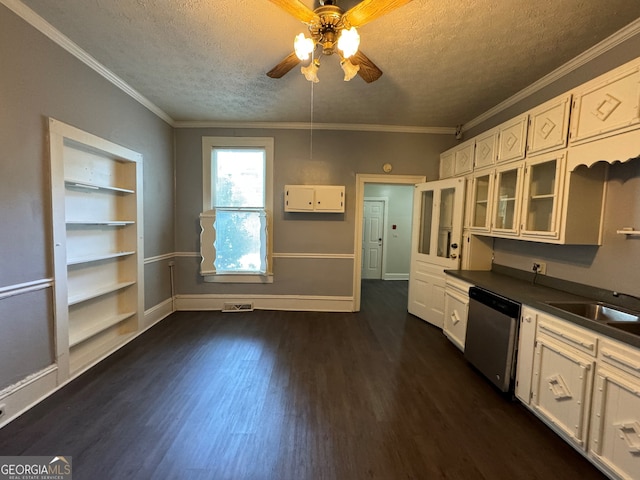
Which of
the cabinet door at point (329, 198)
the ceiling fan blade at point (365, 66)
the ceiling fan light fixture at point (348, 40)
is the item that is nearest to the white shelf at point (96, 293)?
the cabinet door at point (329, 198)

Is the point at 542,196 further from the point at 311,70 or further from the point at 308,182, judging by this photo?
the point at 308,182

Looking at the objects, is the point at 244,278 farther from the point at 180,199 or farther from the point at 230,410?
the point at 230,410

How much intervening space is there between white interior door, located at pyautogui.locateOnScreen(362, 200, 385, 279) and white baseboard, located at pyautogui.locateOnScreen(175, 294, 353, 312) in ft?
8.60

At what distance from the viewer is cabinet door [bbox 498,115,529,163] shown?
242cm

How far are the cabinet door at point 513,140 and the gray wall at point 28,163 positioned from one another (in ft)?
13.1

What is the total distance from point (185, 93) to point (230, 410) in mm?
3268

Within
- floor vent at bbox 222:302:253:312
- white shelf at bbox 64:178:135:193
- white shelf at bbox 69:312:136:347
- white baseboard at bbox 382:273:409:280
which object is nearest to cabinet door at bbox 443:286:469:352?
floor vent at bbox 222:302:253:312

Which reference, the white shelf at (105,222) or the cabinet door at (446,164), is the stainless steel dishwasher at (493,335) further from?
the white shelf at (105,222)

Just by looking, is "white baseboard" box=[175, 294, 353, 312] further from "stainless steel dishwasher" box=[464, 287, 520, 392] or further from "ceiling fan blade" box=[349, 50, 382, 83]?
"ceiling fan blade" box=[349, 50, 382, 83]

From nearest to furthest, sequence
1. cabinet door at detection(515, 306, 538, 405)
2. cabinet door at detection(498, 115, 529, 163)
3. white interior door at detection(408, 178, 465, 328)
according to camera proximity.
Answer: cabinet door at detection(515, 306, 538, 405) → cabinet door at detection(498, 115, 529, 163) → white interior door at detection(408, 178, 465, 328)

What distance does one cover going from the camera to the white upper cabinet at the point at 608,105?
5.23 feet

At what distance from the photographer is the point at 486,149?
9.71 ft

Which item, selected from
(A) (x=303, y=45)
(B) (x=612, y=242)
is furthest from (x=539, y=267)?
(A) (x=303, y=45)

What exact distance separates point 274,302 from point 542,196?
3.51 meters
